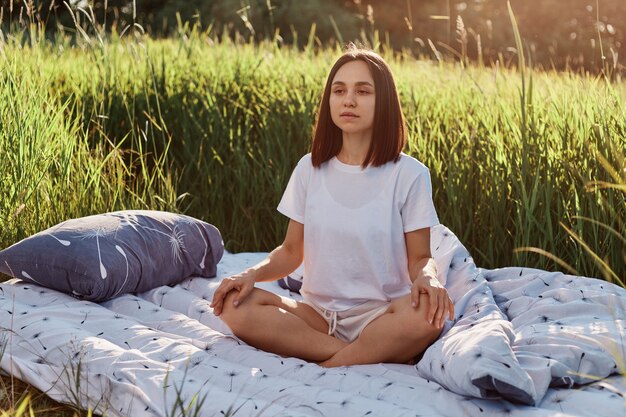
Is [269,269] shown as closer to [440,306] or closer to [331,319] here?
[331,319]

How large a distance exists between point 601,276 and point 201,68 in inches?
106

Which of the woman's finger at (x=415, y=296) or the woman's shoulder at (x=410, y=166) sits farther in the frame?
the woman's shoulder at (x=410, y=166)

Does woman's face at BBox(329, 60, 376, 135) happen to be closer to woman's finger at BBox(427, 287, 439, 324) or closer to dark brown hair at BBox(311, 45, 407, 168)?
dark brown hair at BBox(311, 45, 407, 168)

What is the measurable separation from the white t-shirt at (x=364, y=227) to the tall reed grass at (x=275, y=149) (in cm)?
49

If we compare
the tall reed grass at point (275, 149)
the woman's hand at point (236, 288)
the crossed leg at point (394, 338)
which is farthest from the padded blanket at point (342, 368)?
the tall reed grass at point (275, 149)

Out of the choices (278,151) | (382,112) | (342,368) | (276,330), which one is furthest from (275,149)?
(342,368)

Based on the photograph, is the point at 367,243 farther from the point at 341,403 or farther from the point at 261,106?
the point at 261,106

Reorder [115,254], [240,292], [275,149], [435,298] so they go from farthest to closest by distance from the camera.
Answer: [275,149] → [115,254] → [240,292] → [435,298]

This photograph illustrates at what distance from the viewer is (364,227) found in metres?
2.49

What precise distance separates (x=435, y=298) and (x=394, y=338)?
8.8 inches

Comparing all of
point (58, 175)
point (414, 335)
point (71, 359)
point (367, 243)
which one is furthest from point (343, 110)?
point (58, 175)

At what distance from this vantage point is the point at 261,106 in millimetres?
4477

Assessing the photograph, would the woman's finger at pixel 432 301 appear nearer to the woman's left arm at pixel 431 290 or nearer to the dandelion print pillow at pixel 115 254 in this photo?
the woman's left arm at pixel 431 290

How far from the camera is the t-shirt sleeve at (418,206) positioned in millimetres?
2473
